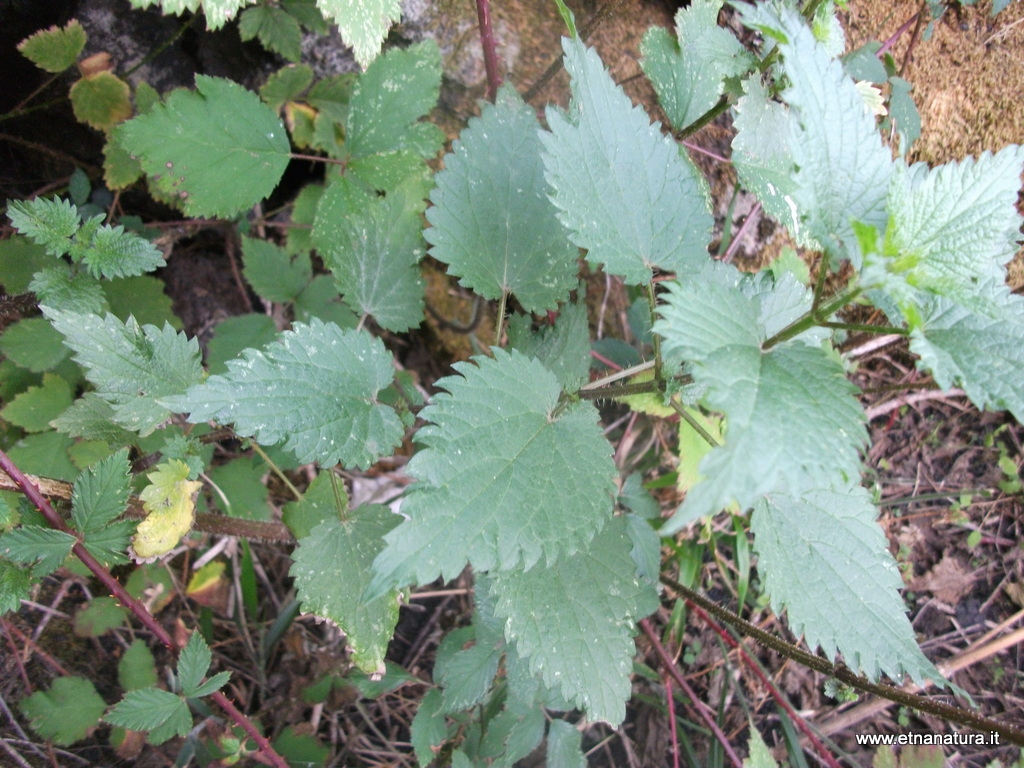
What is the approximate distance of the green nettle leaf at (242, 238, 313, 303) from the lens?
1842mm

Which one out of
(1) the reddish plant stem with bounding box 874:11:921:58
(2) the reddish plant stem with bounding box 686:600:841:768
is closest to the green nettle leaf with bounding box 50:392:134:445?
(2) the reddish plant stem with bounding box 686:600:841:768

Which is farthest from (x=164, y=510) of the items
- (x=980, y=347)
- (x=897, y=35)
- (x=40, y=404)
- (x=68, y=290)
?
(x=897, y=35)

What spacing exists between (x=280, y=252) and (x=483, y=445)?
1.19 meters

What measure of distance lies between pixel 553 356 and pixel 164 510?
0.89m

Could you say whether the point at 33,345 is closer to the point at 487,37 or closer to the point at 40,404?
the point at 40,404

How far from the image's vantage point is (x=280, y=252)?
1.89 meters

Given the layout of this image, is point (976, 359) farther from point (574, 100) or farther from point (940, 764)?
point (940, 764)

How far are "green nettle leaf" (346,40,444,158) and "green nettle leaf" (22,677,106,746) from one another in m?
1.60

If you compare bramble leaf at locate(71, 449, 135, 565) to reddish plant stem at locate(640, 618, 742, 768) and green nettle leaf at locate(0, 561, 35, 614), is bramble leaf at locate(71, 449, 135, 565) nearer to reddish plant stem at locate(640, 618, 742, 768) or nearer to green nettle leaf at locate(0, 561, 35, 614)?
green nettle leaf at locate(0, 561, 35, 614)

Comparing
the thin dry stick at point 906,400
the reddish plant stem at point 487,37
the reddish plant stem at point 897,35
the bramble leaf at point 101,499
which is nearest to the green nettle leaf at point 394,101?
the reddish plant stem at point 487,37

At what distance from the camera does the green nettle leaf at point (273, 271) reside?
1842 mm

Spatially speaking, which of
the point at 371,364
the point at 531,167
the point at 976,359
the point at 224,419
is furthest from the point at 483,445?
the point at 976,359

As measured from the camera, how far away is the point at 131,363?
4.17 ft

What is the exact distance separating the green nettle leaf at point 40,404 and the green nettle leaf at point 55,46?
81 cm
